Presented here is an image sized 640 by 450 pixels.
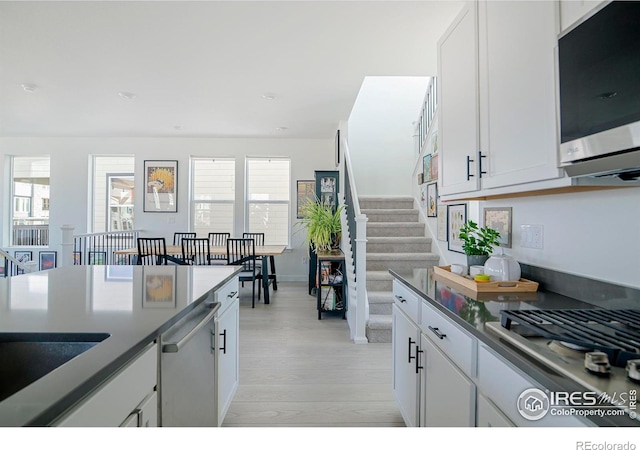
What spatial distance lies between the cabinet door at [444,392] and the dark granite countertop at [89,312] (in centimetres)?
102

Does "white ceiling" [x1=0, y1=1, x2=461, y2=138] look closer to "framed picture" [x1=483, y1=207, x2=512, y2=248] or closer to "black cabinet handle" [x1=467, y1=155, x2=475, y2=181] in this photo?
"black cabinet handle" [x1=467, y1=155, x2=475, y2=181]

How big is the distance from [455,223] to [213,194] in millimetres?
4650

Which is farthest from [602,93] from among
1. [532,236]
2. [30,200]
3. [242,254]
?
[30,200]

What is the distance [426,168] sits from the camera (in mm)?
4457

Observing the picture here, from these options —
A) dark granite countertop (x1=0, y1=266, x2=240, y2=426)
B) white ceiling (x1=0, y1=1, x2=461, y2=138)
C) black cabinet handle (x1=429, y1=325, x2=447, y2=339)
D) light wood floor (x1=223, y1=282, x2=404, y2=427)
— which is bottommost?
light wood floor (x1=223, y1=282, x2=404, y2=427)

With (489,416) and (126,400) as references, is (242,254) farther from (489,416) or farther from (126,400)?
(489,416)

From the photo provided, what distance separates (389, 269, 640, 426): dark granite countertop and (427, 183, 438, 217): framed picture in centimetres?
255

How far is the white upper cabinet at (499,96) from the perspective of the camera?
1212 mm

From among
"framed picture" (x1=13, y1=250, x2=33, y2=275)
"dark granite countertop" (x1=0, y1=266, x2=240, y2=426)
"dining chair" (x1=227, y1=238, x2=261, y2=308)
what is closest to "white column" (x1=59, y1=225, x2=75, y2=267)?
"dining chair" (x1=227, y1=238, x2=261, y2=308)

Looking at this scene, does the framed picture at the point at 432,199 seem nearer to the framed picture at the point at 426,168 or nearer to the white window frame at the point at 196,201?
the framed picture at the point at 426,168

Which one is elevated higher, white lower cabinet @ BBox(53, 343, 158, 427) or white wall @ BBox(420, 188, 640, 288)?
white wall @ BBox(420, 188, 640, 288)

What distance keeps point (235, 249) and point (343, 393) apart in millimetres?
2980

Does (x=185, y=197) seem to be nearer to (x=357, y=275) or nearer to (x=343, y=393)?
(x=357, y=275)

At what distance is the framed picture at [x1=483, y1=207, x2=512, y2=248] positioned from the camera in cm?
184
